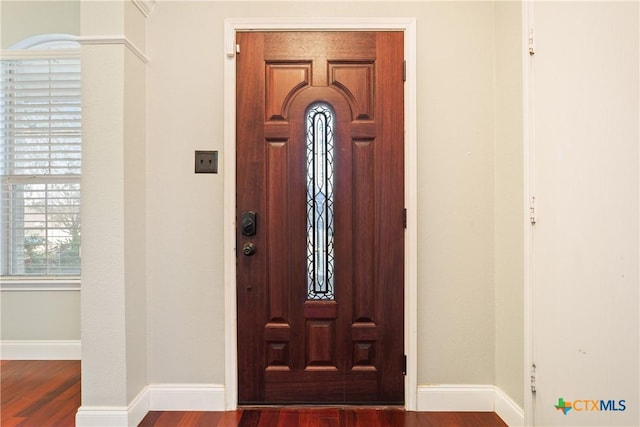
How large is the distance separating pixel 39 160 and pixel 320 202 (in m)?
2.29

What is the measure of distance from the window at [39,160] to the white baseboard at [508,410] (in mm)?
3020

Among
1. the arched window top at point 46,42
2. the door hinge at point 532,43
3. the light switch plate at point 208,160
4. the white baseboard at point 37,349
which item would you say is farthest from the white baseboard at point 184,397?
the arched window top at point 46,42

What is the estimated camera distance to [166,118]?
2078 mm

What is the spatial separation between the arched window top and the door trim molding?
1653mm


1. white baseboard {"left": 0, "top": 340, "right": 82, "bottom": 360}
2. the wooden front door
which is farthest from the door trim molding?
white baseboard {"left": 0, "top": 340, "right": 82, "bottom": 360}

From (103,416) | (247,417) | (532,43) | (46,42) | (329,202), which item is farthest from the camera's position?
(46,42)

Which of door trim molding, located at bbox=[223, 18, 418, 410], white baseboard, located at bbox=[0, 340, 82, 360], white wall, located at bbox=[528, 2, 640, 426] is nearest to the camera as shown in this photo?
white wall, located at bbox=[528, 2, 640, 426]

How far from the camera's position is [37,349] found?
8.97ft

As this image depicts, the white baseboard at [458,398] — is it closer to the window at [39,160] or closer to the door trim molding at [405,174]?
the door trim molding at [405,174]

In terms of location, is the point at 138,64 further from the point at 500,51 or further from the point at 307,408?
the point at 307,408

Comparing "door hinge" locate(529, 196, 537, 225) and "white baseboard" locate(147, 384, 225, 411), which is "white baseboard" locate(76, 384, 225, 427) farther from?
"door hinge" locate(529, 196, 537, 225)

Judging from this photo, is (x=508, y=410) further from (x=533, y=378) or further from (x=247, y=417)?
(x=247, y=417)

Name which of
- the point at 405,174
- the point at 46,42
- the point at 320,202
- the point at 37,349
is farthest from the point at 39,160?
the point at 405,174

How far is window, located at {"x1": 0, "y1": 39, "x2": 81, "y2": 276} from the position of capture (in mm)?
2807
